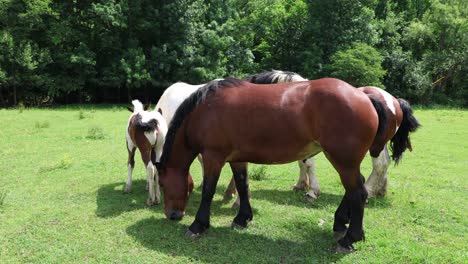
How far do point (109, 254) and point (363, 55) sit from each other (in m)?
23.7

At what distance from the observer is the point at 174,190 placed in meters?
4.82

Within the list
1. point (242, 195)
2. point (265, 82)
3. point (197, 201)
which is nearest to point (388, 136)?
point (265, 82)

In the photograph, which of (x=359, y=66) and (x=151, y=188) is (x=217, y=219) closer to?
(x=151, y=188)

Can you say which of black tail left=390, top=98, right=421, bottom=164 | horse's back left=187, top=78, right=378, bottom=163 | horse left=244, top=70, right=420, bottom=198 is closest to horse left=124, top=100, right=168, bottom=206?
horse's back left=187, top=78, right=378, bottom=163

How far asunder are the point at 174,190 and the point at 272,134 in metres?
1.54

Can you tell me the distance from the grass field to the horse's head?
0.19 m

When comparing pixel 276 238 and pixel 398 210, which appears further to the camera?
pixel 398 210

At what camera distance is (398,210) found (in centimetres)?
550

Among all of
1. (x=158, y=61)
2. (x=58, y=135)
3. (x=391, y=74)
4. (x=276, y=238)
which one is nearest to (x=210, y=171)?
(x=276, y=238)

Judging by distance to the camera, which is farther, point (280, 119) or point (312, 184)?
point (312, 184)

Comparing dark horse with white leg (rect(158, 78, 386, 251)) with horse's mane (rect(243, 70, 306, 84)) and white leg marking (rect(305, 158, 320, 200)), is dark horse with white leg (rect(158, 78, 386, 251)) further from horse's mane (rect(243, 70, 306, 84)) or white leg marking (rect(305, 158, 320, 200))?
horse's mane (rect(243, 70, 306, 84))

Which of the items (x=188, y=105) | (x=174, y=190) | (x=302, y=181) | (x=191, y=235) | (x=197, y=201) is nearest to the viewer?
(x=191, y=235)

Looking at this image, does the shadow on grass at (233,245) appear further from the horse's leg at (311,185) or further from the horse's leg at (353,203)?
the horse's leg at (311,185)

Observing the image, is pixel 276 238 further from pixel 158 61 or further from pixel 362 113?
pixel 158 61
